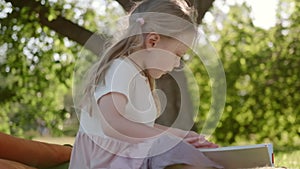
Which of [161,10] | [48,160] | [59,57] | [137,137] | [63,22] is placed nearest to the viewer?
[137,137]

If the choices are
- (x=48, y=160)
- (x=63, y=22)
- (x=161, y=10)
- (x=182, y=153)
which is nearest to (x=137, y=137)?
(x=182, y=153)

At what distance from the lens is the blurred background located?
634cm

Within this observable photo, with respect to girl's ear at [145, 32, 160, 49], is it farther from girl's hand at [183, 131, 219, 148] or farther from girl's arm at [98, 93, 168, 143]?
girl's hand at [183, 131, 219, 148]

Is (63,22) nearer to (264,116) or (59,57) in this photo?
(59,57)

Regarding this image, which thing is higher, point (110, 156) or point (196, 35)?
point (196, 35)

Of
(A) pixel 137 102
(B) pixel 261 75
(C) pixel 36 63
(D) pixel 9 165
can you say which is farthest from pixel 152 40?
(B) pixel 261 75

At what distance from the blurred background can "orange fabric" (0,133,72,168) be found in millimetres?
3302

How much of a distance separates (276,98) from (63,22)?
2554mm

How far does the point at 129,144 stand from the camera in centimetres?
198

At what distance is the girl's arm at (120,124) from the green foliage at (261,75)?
495cm

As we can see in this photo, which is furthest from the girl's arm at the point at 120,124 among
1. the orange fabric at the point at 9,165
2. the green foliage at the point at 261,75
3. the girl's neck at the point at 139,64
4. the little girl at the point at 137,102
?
the green foliage at the point at 261,75

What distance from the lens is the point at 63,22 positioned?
219 inches

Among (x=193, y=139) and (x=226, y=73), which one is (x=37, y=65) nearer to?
(x=226, y=73)

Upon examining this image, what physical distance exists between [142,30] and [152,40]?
6 centimetres
